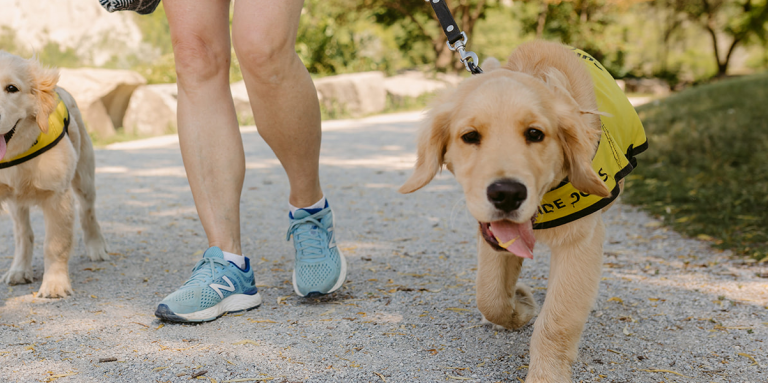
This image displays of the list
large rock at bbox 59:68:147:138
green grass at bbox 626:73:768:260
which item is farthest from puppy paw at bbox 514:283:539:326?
large rock at bbox 59:68:147:138

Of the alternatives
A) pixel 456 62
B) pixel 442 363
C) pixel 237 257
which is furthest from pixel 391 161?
pixel 456 62

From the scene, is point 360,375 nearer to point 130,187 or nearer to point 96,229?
point 96,229

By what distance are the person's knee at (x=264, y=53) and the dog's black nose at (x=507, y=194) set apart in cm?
→ 115

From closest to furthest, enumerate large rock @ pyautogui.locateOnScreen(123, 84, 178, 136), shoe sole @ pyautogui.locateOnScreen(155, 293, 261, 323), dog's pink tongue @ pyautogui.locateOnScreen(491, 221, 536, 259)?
dog's pink tongue @ pyautogui.locateOnScreen(491, 221, 536, 259), shoe sole @ pyautogui.locateOnScreen(155, 293, 261, 323), large rock @ pyautogui.locateOnScreen(123, 84, 178, 136)

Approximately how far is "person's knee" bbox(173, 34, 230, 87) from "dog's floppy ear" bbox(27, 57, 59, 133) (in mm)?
692

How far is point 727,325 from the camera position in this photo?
7.92ft

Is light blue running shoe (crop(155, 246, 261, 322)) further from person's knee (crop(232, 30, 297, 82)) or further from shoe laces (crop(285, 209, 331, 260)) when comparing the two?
person's knee (crop(232, 30, 297, 82))

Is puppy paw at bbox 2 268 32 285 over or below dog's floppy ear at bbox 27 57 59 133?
below

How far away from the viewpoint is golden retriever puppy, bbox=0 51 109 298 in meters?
2.76

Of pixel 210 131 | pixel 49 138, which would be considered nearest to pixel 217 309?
pixel 210 131

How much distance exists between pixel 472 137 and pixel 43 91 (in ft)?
6.93

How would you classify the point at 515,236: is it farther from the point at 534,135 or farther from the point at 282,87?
the point at 282,87

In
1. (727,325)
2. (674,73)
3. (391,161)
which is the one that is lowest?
(674,73)

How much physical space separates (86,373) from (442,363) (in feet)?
3.92
